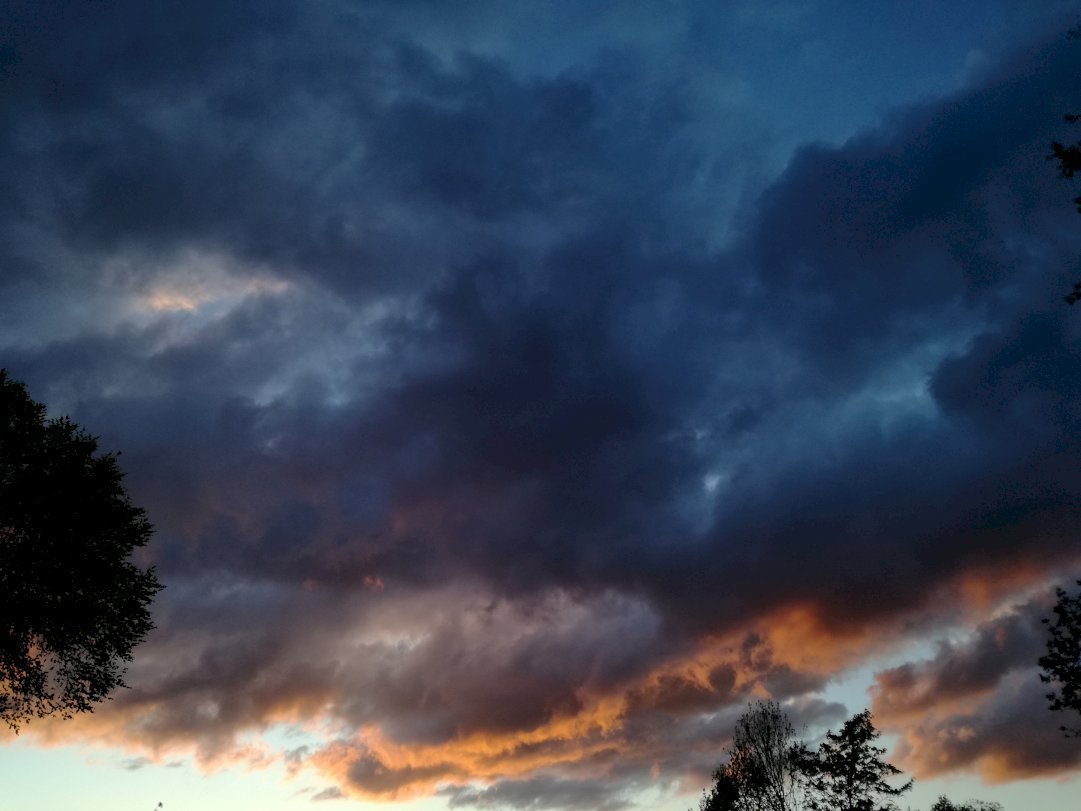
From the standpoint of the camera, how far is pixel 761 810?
64.2 m

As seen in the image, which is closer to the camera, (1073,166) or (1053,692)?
(1073,166)

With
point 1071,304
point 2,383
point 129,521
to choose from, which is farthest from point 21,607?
point 1071,304

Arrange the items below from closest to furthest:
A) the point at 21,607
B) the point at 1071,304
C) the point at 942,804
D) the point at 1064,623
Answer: the point at 1071,304 → the point at 21,607 → the point at 1064,623 → the point at 942,804

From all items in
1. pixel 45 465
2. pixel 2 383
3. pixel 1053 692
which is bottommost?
pixel 1053 692

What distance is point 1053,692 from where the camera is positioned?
4375 cm

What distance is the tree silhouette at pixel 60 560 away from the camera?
33250mm

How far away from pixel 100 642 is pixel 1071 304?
4328cm

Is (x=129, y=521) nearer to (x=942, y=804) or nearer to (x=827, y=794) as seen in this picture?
(x=827, y=794)

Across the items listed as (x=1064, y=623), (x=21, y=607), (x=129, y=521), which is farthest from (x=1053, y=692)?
(x=21, y=607)

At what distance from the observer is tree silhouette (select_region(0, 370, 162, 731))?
33250 mm

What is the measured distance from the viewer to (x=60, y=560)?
111 ft

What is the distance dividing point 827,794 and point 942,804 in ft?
369

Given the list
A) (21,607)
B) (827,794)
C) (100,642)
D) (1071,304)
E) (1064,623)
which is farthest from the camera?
(827,794)

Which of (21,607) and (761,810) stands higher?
(21,607)
